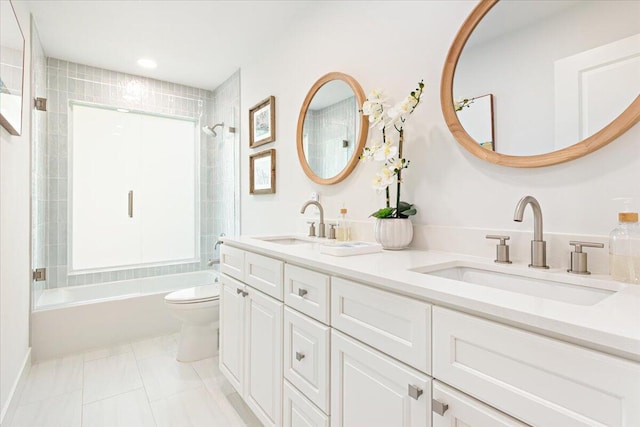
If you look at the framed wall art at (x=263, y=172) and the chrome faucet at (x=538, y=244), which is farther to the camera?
the framed wall art at (x=263, y=172)

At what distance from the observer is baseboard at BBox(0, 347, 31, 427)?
1628 millimetres

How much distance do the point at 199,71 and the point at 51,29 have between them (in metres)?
1.13

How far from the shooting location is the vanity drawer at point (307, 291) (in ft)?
3.75

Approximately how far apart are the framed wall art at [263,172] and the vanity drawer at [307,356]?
4.64ft

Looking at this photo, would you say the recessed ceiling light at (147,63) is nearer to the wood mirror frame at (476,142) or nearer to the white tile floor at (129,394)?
the white tile floor at (129,394)

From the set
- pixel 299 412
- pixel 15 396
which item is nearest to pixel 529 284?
pixel 299 412

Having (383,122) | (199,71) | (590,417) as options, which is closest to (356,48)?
(383,122)

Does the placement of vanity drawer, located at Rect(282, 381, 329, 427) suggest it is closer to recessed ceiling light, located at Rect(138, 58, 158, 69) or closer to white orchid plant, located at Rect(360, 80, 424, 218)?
white orchid plant, located at Rect(360, 80, 424, 218)

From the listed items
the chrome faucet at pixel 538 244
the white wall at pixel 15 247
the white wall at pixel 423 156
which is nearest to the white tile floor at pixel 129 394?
the white wall at pixel 15 247

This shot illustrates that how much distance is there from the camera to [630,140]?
924mm

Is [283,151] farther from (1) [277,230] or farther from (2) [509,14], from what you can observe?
(2) [509,14]

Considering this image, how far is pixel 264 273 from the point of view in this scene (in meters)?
1.52

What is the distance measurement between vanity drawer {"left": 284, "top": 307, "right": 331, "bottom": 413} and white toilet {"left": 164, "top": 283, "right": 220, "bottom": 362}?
1250 mm

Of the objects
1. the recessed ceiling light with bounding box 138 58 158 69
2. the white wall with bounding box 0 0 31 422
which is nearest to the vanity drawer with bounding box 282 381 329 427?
the white wall with bounding box 0 0 31 422
